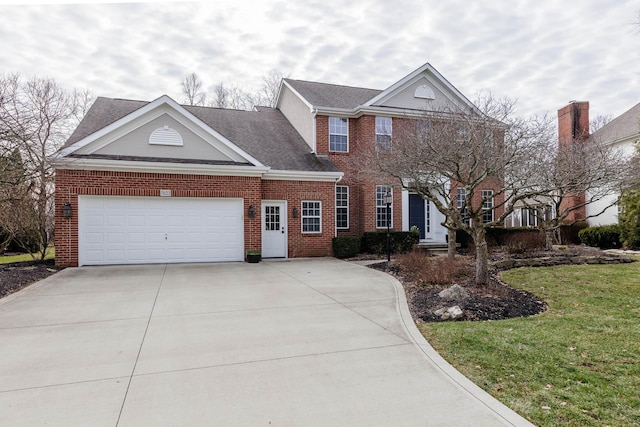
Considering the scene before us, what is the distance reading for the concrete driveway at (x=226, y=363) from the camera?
3.13 meters

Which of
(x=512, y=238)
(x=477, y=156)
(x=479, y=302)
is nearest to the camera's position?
(x=479, y=302)

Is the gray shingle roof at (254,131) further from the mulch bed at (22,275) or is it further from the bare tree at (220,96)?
the bare tree at (220,96)

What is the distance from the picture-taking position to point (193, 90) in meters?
32.0

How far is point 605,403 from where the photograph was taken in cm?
327

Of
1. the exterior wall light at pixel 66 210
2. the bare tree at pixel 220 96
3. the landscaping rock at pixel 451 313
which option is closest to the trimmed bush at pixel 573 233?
the landscaping rock at pixel 451 313

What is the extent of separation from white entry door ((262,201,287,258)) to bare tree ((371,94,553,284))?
5.05 metres

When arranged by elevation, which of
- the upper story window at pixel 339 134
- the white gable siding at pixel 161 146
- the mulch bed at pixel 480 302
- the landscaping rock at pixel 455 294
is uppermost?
the upper story window at pixel 339 134

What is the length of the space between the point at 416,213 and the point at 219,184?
9.14 metres

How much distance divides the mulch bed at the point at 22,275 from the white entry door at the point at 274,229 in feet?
21.7

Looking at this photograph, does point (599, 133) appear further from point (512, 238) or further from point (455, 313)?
point (455, 313)

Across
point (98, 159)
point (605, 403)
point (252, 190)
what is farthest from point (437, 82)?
point (605, 403)

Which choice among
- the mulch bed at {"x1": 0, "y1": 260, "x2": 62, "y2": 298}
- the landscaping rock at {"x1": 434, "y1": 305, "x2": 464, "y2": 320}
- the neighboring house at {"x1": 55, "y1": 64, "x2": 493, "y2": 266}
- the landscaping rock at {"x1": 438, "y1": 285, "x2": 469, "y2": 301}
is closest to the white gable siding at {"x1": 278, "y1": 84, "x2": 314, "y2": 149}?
the neighboring house at {"x1": 55, "y1": 64, "x2": 493, "y2": 266}

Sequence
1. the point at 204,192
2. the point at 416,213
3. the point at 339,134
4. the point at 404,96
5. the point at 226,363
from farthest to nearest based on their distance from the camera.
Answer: the point at 416,213 → the point at 404,96 → the point at 339,134 → the point at 204,192 → the point at 226,363

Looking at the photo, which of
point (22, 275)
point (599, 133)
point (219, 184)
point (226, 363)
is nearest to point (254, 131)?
point (219, 184)
